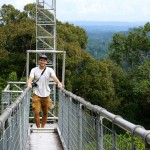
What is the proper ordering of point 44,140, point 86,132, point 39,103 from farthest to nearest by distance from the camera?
point 39,103 < point 44,140 < point 86,132

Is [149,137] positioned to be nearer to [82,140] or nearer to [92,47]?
[82,140]

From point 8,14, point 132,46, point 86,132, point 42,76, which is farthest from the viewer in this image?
point 8,14

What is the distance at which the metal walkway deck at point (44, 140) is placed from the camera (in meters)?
8.66

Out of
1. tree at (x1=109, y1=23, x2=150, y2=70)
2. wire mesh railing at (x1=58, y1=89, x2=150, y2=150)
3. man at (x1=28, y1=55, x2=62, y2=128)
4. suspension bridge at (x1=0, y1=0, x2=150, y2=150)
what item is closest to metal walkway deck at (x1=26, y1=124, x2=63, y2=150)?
suspension bridge at (x1=0, y1=0, x2=150, y2=150)

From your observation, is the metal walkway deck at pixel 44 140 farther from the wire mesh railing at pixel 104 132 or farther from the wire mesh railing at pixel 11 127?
the wire mesh railing at pixel 11 127

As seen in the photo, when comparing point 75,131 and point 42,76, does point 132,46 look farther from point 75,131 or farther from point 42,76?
point 75,131

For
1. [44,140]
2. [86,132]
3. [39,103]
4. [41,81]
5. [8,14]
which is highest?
[8,14]

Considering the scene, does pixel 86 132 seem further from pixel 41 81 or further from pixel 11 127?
pixel 41 81

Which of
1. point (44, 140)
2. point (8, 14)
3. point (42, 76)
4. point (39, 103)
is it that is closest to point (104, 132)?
point (42, 76)

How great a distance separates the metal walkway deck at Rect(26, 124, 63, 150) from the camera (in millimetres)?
8663

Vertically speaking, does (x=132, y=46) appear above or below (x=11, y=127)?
below

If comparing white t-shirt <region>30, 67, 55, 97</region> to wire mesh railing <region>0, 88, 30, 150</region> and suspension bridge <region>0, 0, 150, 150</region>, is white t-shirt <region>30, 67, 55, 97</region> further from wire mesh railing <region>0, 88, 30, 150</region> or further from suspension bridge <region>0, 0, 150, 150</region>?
wire mesh railing <region>0, 88, 30, 150</region>

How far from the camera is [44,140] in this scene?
9.48 meters

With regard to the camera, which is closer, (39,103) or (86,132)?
(86,132)
